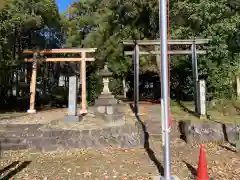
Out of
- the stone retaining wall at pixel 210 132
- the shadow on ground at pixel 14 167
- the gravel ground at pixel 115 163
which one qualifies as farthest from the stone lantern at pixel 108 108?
the shadow on ground at pixel 14 167

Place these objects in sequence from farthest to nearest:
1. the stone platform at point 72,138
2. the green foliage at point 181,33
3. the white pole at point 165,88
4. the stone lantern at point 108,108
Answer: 1. the green foliage at point 181,33
2. the stone lantern at point 108,108
3. the stone platform at point 72,138
4. the white pole at point 165,88

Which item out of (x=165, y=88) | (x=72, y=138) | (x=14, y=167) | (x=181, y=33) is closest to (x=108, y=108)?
(x=72, y=138)

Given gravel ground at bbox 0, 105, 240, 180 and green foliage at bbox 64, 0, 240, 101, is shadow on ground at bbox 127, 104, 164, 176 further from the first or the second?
green foliage at bbox 64, 0, 240, 101

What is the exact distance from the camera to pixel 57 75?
27891mm

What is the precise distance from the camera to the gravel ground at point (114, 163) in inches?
233

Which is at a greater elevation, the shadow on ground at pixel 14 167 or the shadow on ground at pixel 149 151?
the shadow on ground at pixel 149 151

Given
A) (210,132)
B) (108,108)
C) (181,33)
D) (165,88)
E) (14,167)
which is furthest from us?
(181,33)

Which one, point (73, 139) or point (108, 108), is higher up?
point (108, 108)

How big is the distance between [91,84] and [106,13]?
588 centimetres

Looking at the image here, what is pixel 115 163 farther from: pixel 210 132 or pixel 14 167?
pixel 210 132

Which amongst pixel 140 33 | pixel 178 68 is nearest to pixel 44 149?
pixel 178 68

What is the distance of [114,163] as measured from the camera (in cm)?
681

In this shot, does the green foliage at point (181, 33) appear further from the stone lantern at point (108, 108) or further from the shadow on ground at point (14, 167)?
the shadow on ground at point (14, 167)

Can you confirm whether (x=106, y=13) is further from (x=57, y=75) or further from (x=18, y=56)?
(x=57, y=75)
